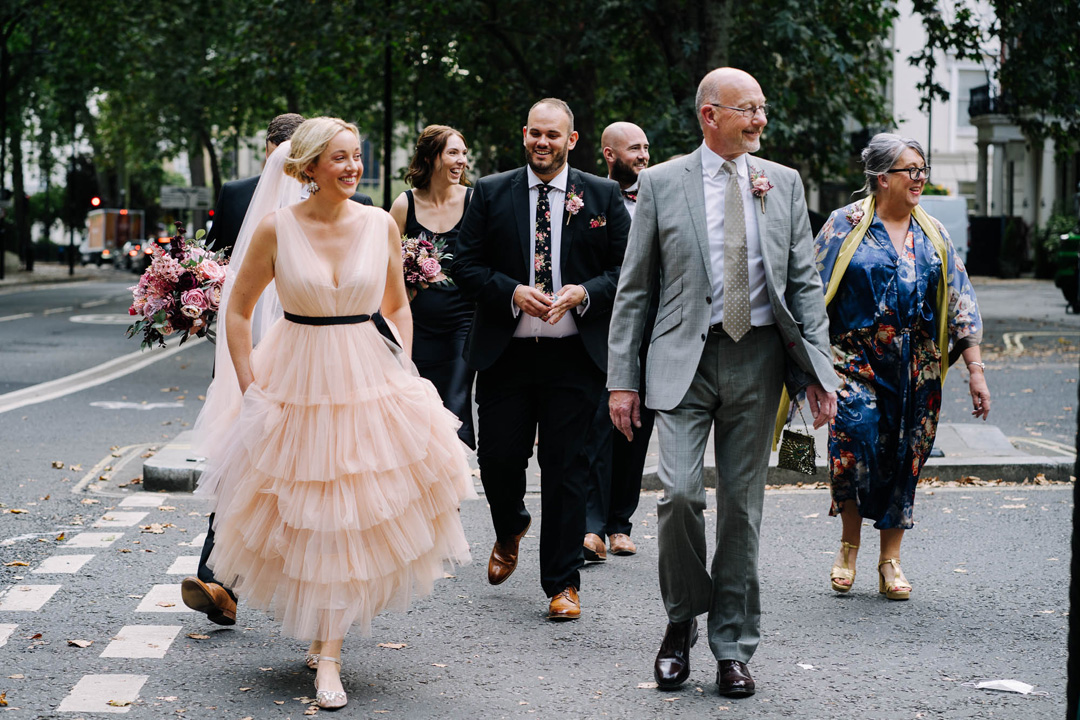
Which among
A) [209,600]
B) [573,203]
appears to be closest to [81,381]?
[209,600]

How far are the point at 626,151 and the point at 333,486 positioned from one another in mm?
3098

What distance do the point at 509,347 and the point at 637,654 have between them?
1431 mm

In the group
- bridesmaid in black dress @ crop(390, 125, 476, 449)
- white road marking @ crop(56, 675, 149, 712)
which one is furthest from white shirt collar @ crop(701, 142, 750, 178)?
white road marking @ crop(56, 675, 149, 712)

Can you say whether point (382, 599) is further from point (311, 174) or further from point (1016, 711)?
point (1016, 711)

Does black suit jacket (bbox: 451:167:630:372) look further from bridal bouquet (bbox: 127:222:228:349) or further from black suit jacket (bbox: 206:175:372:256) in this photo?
bridal bouquet (bbox: 127:222:228:349)

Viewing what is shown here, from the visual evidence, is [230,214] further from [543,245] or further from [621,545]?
[621,545]

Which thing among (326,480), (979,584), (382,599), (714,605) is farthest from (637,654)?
(979,584)

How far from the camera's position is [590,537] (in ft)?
22.5

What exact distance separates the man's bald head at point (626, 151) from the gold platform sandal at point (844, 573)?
7.10ft

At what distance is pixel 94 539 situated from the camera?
24.1 feet

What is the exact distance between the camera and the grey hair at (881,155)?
6.10m

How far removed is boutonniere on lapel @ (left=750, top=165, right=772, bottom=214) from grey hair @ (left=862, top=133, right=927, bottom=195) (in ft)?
4.65

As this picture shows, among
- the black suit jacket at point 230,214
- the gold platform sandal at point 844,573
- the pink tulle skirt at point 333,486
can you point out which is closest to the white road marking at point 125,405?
the black suit jacket at point 230,214

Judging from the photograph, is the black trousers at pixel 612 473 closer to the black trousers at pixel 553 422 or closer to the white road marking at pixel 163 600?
the black trousers at pixel 553 422
